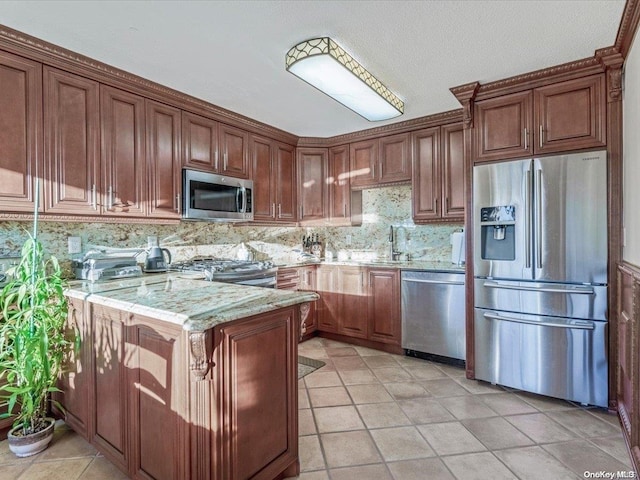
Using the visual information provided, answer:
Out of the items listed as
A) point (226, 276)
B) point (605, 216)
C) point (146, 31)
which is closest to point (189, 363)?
point (226, 276)

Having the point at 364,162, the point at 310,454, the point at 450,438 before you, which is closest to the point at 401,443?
the point at 450,438

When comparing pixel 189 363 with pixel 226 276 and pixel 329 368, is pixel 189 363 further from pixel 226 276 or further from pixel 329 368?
pixel 329 368

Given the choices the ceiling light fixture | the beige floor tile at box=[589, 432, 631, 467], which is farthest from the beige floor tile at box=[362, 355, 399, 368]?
the ceiling light fixture

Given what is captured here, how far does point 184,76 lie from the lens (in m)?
2.53

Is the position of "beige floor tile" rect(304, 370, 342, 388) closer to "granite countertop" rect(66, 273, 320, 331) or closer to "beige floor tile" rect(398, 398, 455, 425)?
"beige floor tile" rect(398, 398, 455, 425)

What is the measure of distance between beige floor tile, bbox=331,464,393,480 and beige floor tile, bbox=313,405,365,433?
0.36m

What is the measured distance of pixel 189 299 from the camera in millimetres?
1569

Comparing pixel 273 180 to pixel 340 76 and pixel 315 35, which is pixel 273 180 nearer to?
pixel 340 76

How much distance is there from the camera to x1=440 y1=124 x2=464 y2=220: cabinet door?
332 cm

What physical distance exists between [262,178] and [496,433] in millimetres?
3043

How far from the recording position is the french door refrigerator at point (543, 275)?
235cm

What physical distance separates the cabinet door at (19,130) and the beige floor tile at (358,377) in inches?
101

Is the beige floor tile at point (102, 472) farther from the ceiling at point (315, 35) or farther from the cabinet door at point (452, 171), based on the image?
the cabinet door at point (452, 171)

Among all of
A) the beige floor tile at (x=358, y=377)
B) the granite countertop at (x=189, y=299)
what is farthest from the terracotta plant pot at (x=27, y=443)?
the beige floor tile at (x=358, y=377)
